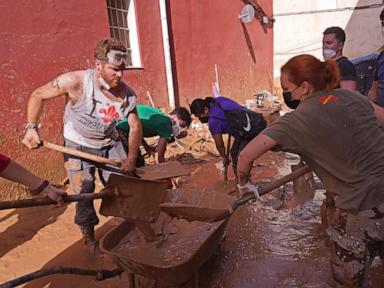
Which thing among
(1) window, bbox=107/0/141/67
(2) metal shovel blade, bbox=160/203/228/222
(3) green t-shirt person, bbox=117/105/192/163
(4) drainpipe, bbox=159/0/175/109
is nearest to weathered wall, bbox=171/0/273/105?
(4) drainpipe, bbox=159/0/175/109

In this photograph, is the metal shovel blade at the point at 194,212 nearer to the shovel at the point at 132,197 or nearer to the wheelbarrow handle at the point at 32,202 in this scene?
the shovel at the point at 132,197

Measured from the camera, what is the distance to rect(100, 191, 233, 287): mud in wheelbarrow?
2.31 meters

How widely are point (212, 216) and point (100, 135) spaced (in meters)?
1.55

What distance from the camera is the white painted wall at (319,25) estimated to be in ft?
47.0

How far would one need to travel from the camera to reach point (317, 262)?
3133 millimetres

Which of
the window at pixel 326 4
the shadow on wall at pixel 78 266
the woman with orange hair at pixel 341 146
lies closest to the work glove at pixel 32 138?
the shadow on wall at pixel 78 266

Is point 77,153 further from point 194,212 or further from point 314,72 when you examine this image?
point 314,72

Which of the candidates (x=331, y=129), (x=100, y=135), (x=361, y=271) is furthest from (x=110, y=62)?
(x=361, y=271)

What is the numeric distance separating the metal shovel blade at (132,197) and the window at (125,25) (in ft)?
16.4

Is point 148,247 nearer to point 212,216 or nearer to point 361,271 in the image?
point 212,216

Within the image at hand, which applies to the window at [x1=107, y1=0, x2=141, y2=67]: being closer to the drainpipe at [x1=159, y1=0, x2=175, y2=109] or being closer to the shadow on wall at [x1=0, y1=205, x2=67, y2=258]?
the drainpipe at [x1=159, y1=0, x2=175, y2=109]

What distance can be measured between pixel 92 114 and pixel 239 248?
1938 mm

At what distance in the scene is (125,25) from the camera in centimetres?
727

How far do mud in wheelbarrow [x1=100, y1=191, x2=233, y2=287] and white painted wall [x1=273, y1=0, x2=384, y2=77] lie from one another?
41.1ft
